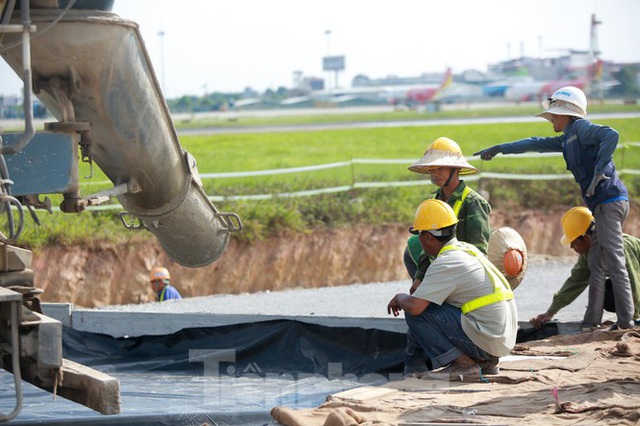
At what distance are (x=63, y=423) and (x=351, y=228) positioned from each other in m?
10.4

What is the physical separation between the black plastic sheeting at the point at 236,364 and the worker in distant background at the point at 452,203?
408mm

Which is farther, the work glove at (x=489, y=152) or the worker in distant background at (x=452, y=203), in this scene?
the work glove at (x=489, y=152)

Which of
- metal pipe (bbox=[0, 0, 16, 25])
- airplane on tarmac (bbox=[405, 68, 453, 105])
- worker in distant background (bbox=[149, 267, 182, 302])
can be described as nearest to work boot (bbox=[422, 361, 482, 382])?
metal pipe (bbox=[0, 0, 16, 25])

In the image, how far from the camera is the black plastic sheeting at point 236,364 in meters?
6.96

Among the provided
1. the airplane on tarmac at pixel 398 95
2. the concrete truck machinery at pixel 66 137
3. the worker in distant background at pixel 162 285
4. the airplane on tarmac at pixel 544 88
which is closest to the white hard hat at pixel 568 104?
the concrete truck machinery at pixel 66 137

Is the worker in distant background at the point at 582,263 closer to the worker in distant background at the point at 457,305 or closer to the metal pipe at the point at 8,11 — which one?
the worker in distant background at the point at 457,305

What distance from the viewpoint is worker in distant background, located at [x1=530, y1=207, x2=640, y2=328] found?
326 inches

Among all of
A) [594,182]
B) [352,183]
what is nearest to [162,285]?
[352,183]

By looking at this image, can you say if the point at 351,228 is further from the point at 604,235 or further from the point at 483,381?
the point at 483,381

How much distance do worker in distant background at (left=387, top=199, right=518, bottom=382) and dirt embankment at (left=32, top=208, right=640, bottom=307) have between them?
8.55 m

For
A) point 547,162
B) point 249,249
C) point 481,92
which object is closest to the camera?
point 249,249

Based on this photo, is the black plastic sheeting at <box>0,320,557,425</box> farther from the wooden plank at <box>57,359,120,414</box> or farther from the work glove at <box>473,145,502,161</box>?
the work glove at <box>473,145,502,161</box>

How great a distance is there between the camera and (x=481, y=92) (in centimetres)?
9156

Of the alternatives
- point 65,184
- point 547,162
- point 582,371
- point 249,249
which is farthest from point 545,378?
point 547,162
